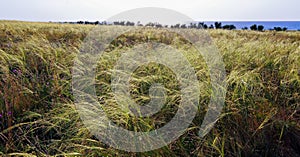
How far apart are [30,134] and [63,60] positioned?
1.63 meters

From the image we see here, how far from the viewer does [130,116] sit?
1.69 m

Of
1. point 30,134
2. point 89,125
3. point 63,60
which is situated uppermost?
point 63,60

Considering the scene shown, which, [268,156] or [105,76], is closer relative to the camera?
[268,156]

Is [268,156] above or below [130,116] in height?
below

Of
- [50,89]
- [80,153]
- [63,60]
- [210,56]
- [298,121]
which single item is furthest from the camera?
[210,56]

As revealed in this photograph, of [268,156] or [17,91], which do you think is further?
[17,91]

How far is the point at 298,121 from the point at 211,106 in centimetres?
64

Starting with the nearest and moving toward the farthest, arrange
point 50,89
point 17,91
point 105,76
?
point 17,91 < point 50,89 < point 105,76

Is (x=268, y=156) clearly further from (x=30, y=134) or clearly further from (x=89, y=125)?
(x=30, y=134)

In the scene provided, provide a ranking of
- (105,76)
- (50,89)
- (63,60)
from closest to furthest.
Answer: (50,89), (105,76), (63,60)

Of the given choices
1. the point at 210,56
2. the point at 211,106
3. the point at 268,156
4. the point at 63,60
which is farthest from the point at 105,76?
the point at 268,156

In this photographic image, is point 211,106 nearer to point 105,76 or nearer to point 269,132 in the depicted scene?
point 269,132

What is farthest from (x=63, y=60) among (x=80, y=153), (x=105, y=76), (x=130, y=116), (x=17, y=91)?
(x=80, y=153)

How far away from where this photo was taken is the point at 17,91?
205 cm
